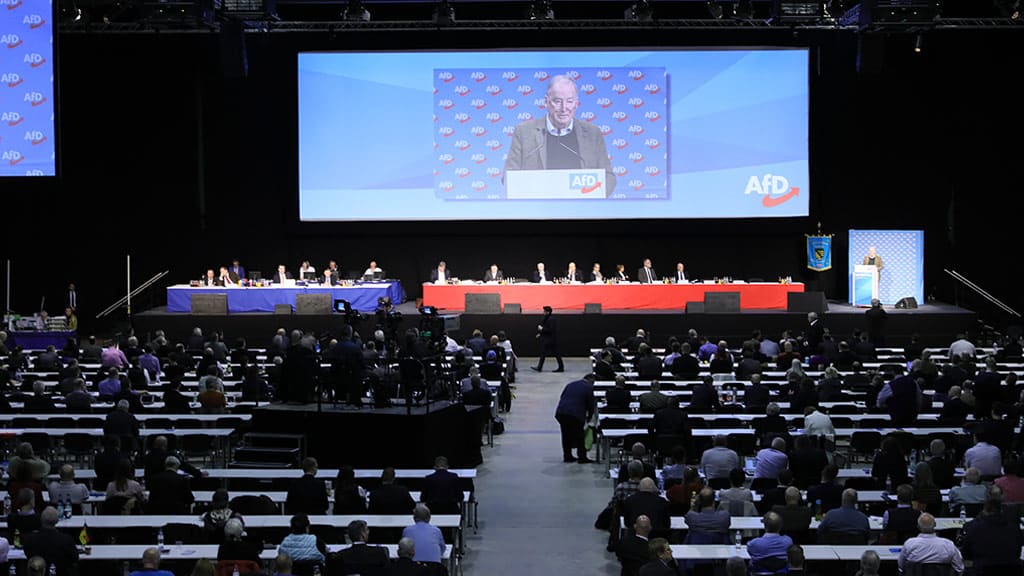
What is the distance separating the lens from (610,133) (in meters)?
30.2

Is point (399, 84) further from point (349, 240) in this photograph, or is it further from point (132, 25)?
point (132, 25)

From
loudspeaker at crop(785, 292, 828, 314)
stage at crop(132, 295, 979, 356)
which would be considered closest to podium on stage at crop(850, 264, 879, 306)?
stage at crop(132, 295, 979, 356)

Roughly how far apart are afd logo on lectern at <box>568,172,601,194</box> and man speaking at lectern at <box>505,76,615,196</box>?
0.70 feet

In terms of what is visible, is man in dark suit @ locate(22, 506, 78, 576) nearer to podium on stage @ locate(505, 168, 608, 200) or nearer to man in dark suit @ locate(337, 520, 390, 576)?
man in dark suit @ locate(337, 520, 390, 576)

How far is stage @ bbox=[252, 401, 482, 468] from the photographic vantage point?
15312 millimetres

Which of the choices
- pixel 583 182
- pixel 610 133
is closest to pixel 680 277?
pixel 583 182

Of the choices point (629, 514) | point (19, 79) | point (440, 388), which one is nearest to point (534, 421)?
point (440, 388)

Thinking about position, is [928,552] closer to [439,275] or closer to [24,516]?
[24,516]

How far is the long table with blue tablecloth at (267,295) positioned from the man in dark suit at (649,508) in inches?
703

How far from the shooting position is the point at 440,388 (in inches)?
652

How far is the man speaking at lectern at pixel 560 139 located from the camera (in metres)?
30.3

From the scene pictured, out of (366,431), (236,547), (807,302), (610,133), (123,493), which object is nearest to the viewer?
(236,547)

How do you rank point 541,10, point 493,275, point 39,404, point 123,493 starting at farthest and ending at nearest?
point 493,275
point 541,10
point 39,404
point 123,493

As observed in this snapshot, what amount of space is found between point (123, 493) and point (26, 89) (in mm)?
13417
